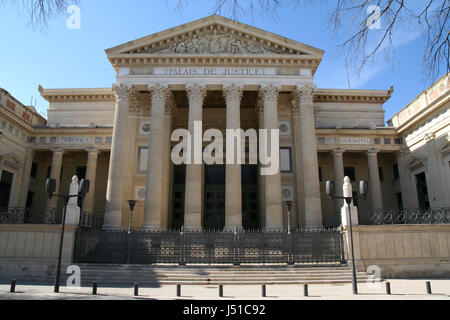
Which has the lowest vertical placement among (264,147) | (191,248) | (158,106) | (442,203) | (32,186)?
(191,248)

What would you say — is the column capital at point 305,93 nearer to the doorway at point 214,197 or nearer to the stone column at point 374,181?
the stone column at point 374,181

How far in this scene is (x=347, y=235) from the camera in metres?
16.1

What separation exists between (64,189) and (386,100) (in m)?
32.4

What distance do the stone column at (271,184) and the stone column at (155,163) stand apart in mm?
7348

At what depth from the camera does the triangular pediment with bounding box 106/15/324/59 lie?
84.1ft

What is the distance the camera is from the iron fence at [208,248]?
16438mm

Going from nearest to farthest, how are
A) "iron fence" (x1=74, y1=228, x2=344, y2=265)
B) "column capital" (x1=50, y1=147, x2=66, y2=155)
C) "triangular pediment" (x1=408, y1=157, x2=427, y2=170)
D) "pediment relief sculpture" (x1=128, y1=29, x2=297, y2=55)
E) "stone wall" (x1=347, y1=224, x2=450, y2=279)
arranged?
"stone wall" (x1=347, y1=224, x2=450, y2=279), "iron fence" (x1=74, y1=228, x2=344, y2=265), "triangular pediment" (x1=408, y1=157, x2=427, y2=170), "pediment relief sculpture" (x1=128, y1=29, x2=297, y2=55), "column capital" (x1=50, y1=147, x2=66, y2=155)

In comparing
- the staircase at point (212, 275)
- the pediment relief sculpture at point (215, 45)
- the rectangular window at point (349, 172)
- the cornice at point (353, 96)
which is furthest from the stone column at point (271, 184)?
the rectangular window at point (349, 172)

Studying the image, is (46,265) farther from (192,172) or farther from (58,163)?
(58,163)

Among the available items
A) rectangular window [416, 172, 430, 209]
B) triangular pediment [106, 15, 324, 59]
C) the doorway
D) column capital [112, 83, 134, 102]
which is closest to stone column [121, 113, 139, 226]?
column capital [112, 83, 134, 102]

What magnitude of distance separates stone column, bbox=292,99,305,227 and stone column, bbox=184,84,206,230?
742 centimetres

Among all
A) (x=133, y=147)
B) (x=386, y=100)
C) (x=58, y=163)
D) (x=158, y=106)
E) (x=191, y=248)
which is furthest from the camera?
(x=386, y=100)

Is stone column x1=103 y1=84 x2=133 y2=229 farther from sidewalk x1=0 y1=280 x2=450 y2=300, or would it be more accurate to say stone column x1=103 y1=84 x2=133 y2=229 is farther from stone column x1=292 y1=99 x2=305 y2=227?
stone column x1=292 y1=99 x2=305 y2=227

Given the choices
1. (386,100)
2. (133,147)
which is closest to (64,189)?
(133,147)
